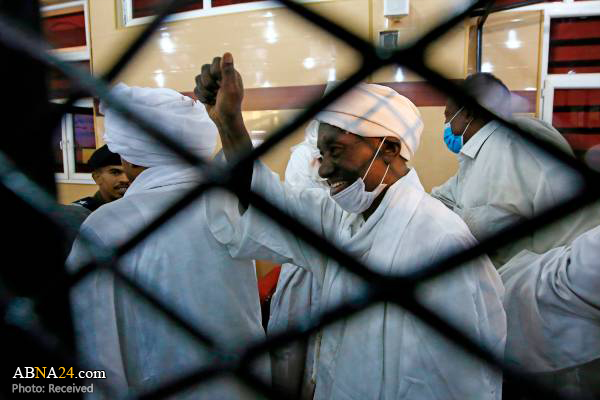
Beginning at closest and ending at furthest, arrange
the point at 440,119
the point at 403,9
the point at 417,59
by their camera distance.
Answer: the point at 417,59, the point at 403,9, the point at 440,119

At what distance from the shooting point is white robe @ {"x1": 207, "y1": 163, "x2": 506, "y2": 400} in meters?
0.78

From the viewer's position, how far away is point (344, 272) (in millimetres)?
763

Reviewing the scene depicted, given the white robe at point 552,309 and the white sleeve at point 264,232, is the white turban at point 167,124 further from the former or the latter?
the white robe at point 552,309

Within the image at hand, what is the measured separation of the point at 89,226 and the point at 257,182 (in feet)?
1.85

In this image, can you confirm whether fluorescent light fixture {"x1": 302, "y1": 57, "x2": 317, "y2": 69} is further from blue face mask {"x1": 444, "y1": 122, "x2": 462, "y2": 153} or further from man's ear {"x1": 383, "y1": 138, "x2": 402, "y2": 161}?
man's ear {"x1": 383, "y1": 138, "x2": 402, "y2": 161}

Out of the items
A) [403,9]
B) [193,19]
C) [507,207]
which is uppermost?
[193,19]

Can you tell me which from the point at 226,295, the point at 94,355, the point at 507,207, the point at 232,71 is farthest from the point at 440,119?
the point at 94,355

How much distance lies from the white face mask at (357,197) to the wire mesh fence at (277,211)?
1.81 feet

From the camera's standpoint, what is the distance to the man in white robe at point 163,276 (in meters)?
0.90

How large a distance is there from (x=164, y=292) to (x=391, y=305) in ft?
1.59

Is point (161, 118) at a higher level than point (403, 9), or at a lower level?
lower

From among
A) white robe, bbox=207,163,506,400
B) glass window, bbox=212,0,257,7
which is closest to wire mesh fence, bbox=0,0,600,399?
white robe, bbox=207,163,506,400

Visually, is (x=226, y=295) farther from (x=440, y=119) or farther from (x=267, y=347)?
(x=440, y=119)

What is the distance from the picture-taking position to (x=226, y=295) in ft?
3.22
